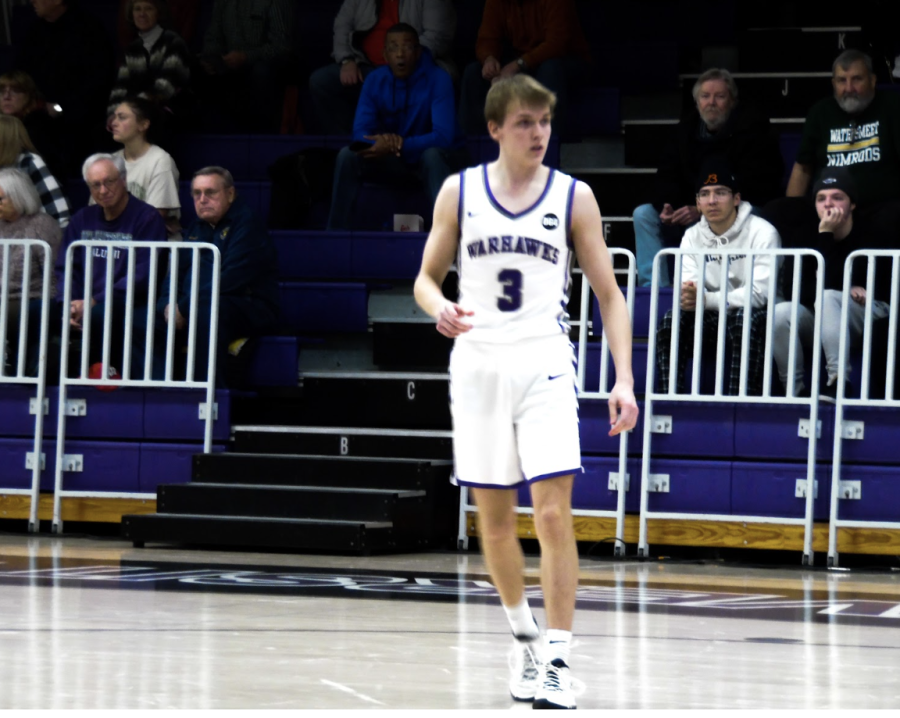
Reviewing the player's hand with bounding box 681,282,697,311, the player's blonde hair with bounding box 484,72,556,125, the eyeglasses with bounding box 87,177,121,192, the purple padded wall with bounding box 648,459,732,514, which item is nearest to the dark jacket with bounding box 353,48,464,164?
the eyeglasses with bounding box 87,177,121,192

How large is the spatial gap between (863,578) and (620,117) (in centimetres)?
462

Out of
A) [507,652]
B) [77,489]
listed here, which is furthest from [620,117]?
[507,652]

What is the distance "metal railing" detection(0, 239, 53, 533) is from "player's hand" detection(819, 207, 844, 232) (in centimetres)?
398

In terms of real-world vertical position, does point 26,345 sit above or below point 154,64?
below

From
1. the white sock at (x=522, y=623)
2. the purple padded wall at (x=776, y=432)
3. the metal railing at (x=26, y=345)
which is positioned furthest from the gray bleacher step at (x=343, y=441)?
the white sock at (x=522, y=623)

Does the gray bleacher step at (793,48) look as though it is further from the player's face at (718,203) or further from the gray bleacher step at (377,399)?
the gray bleacher step at (377,399)

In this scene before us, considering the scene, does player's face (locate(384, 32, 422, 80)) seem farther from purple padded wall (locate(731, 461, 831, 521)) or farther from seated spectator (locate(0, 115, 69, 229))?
purple padded wall (locate(731, 461, 831, 521))

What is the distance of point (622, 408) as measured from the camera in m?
4.01

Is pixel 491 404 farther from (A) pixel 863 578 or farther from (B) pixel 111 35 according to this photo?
(B) pixel 111 35

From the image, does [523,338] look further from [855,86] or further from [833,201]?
[855,86]

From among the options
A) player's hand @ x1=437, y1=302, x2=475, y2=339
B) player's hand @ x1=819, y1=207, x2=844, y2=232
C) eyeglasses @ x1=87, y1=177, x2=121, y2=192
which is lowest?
player's hand @ x1=437, y1=302, x2=475, y2=339

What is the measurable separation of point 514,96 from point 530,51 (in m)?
6.45

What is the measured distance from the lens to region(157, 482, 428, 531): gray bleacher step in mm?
7766

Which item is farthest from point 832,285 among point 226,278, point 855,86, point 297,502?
point 226,278
